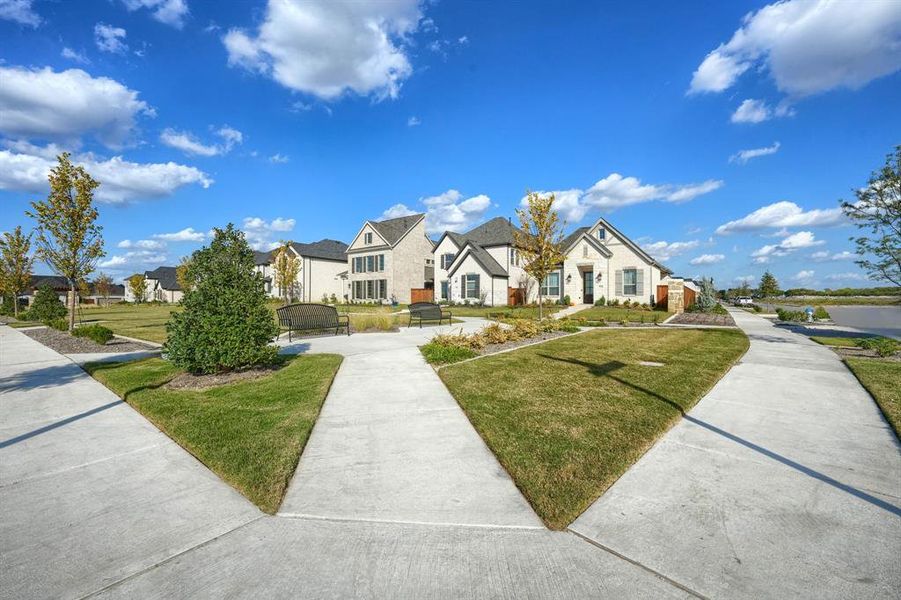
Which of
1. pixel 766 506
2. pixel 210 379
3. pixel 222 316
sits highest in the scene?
pixel 222 316

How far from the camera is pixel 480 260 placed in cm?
3297

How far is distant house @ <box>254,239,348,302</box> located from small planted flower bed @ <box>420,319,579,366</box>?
33.6 m

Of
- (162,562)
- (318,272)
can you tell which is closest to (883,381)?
(162,562)

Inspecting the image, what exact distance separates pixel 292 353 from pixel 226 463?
21.9 feet

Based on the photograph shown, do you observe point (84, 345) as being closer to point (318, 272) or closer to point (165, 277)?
point (318, 272)

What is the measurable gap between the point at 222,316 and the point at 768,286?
3406 inches

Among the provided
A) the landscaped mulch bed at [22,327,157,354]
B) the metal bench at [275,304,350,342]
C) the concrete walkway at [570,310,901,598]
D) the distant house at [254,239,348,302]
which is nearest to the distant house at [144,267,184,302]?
the distant house at [254,239,348,302]

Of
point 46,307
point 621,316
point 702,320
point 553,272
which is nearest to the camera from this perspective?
point 702,320

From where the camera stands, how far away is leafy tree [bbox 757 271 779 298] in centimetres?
6969

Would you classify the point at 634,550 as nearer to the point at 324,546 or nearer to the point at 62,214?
the point at 324,546

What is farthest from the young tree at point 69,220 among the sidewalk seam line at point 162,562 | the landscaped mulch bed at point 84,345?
the sidewalk seam line at point 162,562

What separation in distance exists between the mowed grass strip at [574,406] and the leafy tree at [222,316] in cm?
366

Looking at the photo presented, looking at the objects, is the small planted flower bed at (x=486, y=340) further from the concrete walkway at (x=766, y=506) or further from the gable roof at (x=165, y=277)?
the gable roof at (x=165, y=277)

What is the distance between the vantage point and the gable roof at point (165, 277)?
7050 cm
